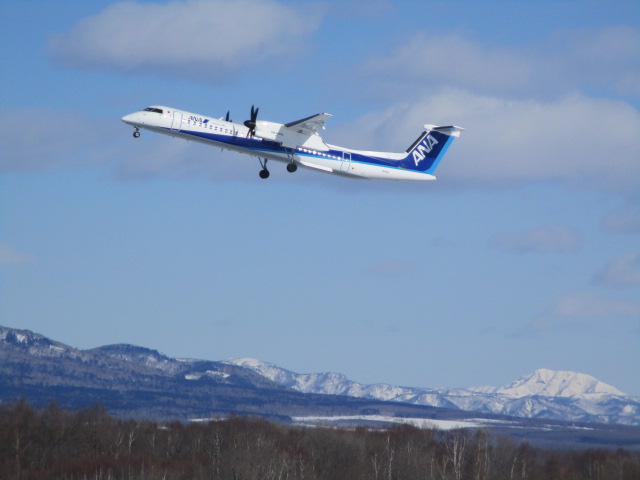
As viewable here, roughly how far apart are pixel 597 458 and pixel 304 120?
8652 centimetres

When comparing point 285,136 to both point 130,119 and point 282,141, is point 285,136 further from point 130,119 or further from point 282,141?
point 130,119

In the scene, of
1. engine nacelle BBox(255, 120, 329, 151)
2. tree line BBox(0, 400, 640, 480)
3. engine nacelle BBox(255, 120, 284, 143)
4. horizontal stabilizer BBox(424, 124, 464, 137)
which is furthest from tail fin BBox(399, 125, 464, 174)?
tree line BBox(0, 400, 640, 480)

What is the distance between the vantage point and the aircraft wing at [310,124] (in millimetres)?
60294

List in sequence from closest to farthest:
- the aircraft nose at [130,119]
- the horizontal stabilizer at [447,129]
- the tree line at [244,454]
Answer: the aircraft nose at [130,119]
the horizontal stabilizer at [447,129]
the tree line at [244,454]

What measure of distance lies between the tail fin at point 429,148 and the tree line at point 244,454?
3469 centimetres

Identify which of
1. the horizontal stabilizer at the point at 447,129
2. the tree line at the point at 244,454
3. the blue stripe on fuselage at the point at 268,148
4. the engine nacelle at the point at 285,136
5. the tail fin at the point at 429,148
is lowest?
the tree line at the point at 244,454

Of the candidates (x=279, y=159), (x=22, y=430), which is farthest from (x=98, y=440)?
(x=279, y=159)

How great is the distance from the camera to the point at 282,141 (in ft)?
202

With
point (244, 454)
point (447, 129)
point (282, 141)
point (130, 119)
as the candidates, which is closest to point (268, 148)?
point (282, 141)

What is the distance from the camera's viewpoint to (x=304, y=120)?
60.5 meters

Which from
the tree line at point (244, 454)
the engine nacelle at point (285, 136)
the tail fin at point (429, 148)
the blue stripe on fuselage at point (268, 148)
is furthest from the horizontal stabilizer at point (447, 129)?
the tree line at point (244, 454)

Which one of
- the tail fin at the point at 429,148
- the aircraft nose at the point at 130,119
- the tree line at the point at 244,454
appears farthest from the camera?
the tree line at the point at 244,454

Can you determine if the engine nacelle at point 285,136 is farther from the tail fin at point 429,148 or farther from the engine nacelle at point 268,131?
the tail fin at point 429,148

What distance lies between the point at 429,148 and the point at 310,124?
435 inches
